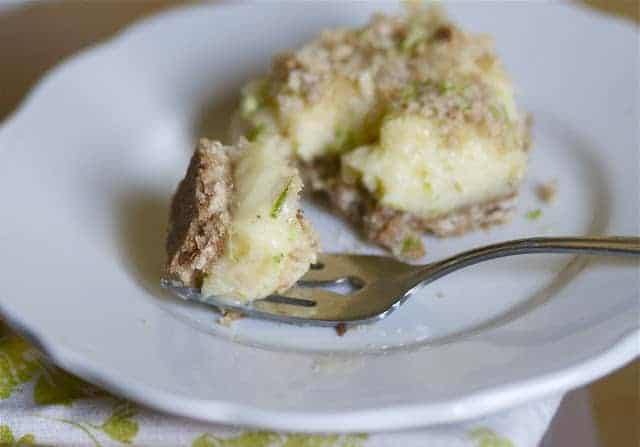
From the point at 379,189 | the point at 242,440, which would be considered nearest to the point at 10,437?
the point at 242,440

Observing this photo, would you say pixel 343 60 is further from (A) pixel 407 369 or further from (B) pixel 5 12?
(B) pixel 5 12

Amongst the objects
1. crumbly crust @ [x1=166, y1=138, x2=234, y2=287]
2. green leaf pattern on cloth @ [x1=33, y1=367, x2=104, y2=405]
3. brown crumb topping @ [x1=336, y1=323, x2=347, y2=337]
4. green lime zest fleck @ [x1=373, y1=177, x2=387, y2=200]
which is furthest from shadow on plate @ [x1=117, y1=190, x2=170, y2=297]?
green lime zest fleck @ [x1=373, y1=177, x2=387, y2=200]

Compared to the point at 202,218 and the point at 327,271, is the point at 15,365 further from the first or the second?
the point at 327,271

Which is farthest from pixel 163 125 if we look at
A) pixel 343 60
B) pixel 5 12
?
pixel 5 12

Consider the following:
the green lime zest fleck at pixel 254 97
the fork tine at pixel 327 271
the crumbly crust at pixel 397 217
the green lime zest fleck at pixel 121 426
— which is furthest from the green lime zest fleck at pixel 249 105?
the green lime zest fleck at pixel 121 426

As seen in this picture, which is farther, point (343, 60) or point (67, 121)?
point (67, 121)

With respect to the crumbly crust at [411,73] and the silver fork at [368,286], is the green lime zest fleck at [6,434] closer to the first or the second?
the silver fork at [368,286]
